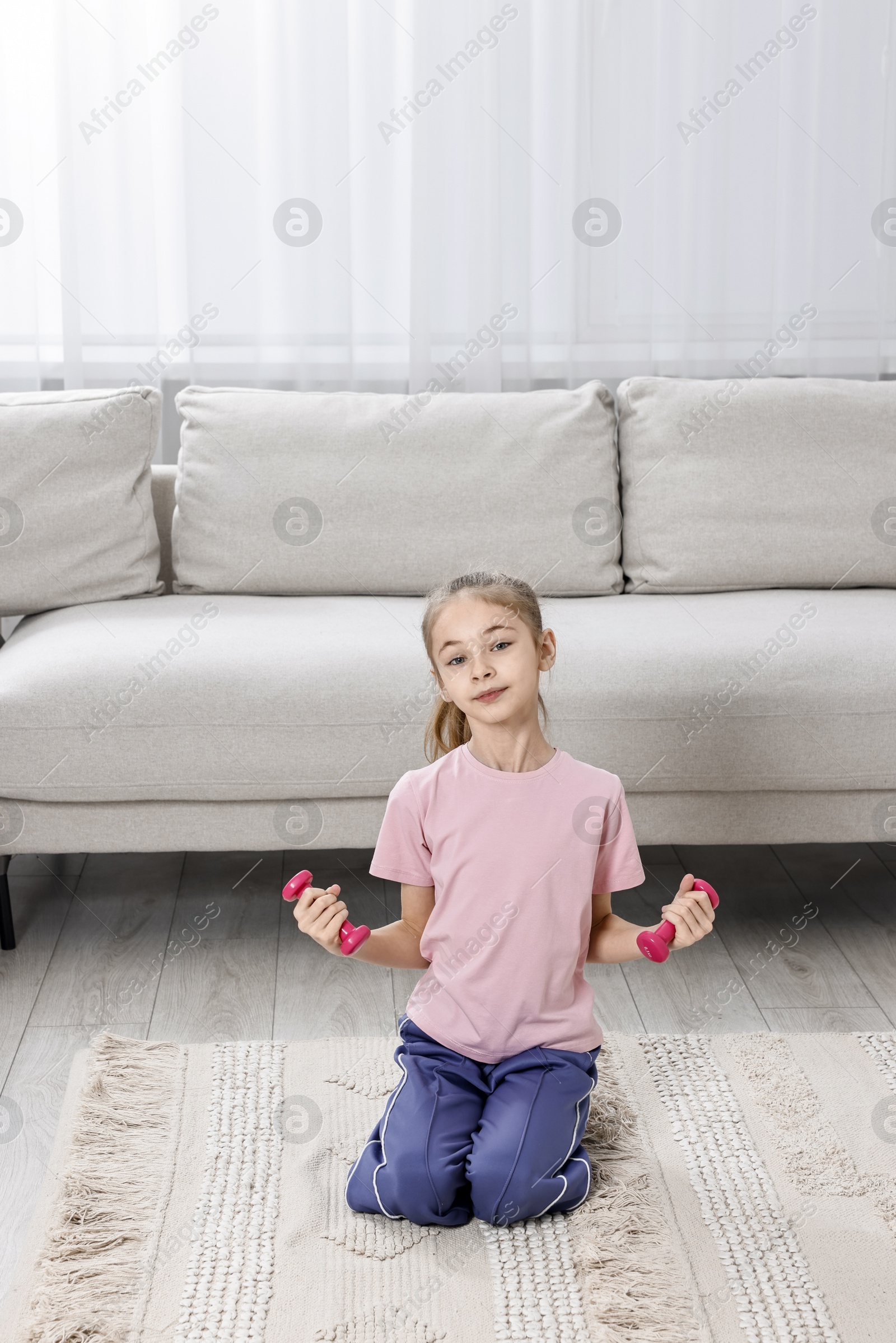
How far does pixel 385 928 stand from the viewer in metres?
1.33

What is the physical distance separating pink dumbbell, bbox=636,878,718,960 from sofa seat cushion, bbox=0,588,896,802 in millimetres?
584

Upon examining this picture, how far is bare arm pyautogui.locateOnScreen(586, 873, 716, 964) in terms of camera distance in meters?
1.15

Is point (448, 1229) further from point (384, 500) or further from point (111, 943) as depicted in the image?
point (384, 500)

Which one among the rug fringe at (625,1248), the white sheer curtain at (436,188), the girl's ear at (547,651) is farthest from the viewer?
the white sheer curtain at (436,188)

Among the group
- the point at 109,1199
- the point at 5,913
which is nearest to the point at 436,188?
the point at 5,913

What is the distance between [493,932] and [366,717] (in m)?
0.53

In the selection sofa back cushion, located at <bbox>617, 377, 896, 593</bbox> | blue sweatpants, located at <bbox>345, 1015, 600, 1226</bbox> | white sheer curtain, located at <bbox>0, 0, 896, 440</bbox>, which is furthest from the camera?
white sheer curtain, located at <bbox>0, 0, 896, 440</bbox>

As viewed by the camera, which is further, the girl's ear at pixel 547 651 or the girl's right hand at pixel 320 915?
the girl's ear at pixel 547 651

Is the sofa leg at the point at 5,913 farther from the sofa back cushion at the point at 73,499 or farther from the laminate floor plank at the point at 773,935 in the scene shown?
the laminate floor plank at the point at 773,935

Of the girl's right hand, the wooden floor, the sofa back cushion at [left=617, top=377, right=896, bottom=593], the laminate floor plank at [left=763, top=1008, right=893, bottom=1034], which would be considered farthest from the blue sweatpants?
the sofa back cushion at [left=617, top=377, right=896, bottom=593]

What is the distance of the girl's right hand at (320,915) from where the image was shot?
3.84 ft

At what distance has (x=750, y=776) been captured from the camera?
1.76 m

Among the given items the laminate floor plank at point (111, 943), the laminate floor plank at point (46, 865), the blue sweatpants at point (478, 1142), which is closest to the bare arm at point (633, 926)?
the blue sweatpants at point (478, 1142)

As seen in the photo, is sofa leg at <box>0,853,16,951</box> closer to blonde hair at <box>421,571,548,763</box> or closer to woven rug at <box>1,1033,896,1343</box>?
woven rug at <box>1,1033,896,1343</box>
